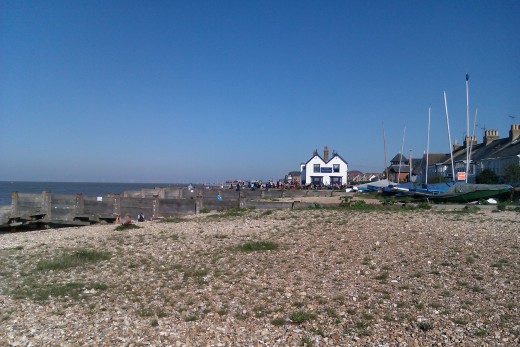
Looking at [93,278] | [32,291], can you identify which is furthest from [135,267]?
[32,291]

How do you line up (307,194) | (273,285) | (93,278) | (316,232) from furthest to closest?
(307,194), (316,232), (93,278), (273,285)

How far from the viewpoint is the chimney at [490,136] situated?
69938mm

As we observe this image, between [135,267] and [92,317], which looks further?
[135,267]

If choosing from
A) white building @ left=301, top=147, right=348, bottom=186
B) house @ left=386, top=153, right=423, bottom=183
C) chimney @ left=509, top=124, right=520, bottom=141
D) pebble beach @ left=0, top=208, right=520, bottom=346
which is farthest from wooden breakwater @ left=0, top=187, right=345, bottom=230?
house @ left=386, top=153, right=423, bottom=183

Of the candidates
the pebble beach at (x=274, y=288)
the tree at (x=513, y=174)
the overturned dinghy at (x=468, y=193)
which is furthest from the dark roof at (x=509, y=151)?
the pebble beach at (x=274, y=288)

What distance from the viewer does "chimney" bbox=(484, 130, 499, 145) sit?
69938 millimetres

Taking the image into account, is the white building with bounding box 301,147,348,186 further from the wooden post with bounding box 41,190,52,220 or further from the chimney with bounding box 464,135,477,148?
the wooden post with bounding box 41,190,52,220

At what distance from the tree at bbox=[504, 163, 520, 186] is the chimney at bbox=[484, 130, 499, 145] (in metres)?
21.5

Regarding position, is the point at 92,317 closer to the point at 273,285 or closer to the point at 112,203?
the point at 273,285

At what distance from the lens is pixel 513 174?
1919 inches

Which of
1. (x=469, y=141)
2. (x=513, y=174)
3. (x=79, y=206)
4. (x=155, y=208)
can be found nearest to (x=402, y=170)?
(x=469, y=141)

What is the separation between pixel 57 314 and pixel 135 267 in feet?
12.8

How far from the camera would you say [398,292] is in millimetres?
9938

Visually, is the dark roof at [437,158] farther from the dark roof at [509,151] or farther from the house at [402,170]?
the dark roof at [509,151]
